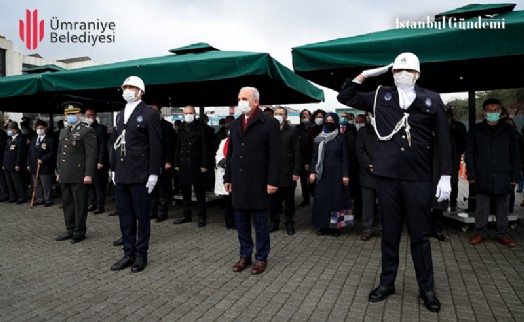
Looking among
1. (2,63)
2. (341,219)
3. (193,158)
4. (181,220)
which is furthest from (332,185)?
(2,63)

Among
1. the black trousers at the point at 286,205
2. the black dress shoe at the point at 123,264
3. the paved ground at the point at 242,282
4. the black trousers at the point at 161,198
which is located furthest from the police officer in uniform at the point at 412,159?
the black trousers at the point at 161,198

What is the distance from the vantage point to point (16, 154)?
1030 cm

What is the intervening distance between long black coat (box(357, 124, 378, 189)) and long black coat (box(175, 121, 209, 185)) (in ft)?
9.01

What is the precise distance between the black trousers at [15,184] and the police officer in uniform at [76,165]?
505 cm

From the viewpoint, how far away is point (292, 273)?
4512 millimetres

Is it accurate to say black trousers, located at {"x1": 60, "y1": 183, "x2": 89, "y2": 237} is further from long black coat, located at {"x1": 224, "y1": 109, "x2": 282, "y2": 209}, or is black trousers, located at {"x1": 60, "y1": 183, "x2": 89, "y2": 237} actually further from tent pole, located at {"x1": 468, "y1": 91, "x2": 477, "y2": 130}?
tent pole, located at {"x1": 468, "y1": 91, "x2": 477, "y2": 130}

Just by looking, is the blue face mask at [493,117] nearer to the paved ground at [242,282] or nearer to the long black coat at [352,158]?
the paved ground at [242,282]

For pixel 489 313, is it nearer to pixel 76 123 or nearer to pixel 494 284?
pixel 494 284

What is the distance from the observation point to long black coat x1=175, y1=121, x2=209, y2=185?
7.12 metres

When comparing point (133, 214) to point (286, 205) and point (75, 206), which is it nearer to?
point (75, 206)

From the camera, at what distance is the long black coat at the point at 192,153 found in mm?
7125

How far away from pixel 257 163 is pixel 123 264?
6.70 ft

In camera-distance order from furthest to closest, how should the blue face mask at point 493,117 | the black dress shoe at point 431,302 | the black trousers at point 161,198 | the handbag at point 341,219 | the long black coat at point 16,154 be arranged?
the long black coat at point 16,154 → the black trousers at point 161,198 → the handbag at point 341,219 → the blue face mask at point 493,117 → the black dress shoe at point 431,302

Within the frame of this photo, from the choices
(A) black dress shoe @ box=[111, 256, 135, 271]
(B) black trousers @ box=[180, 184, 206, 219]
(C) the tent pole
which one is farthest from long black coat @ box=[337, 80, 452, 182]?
(B) black trousers @ box=[180, 184, 206, 219]
